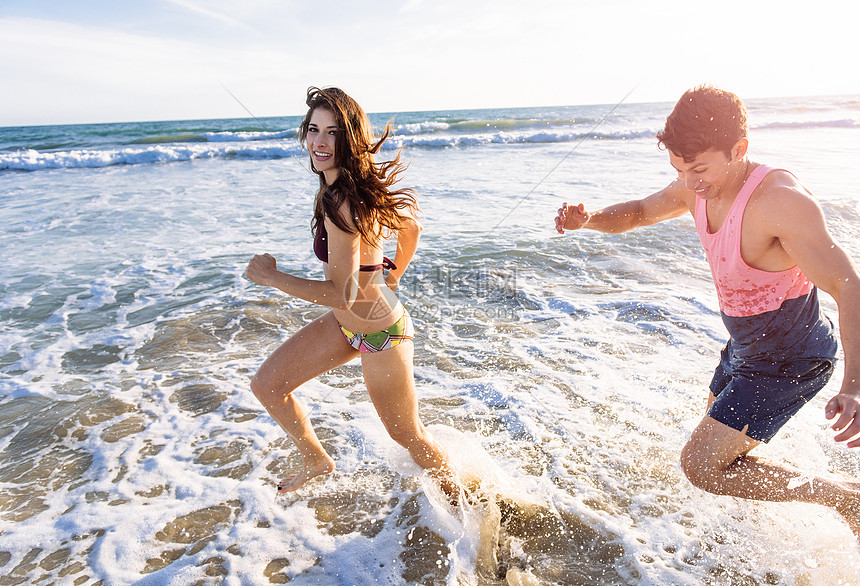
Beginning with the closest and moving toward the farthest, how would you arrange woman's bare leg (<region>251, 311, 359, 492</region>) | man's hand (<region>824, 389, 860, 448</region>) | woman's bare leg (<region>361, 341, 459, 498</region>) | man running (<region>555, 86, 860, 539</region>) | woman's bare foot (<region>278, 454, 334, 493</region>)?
man's hand (<region>824, 389, 860, 448</region>), man running (<region>555, 86, 860, 539</region>), woman's bare leg (<region>361, 341, 459, 498</region>), woman's bare leg (<region>251, 311, 359, 492</region>), woman's bare foot (<region>278, 454, 334, 493</region>)

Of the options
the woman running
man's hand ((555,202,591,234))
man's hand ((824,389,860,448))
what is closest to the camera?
man's hand ((824,389,860,448))

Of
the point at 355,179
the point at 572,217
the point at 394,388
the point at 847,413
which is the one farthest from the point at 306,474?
the point at 847,413

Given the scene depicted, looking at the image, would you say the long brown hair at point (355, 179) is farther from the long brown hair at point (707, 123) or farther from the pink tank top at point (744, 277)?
the pink tank top at point (744, 277)

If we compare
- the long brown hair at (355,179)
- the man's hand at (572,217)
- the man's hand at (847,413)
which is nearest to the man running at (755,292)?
A: the man's hand at (847,413)

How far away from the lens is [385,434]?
4.07 meters

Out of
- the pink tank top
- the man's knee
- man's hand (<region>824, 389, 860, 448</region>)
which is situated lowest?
the man's knee

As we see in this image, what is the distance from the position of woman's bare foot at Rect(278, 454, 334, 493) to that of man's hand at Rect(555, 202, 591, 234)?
84.5 inches

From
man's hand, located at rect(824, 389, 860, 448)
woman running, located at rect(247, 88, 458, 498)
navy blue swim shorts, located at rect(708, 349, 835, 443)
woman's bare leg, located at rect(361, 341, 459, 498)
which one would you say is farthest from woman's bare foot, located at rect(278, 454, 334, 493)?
man's hand, located at rect(824, 389, 860, 448)

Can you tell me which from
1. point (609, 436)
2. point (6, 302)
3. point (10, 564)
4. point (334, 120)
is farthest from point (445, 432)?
point (6, 302)

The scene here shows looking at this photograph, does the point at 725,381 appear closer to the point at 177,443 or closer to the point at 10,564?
the point at 177,443

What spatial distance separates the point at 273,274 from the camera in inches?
102

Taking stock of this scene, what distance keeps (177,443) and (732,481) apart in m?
3.67

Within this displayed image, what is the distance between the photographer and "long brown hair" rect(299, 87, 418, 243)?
2.62 metres

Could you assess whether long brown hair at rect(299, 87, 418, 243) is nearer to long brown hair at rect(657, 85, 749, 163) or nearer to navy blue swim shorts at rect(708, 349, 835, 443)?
long brown hair at rect(657, 85, 749, 163)
